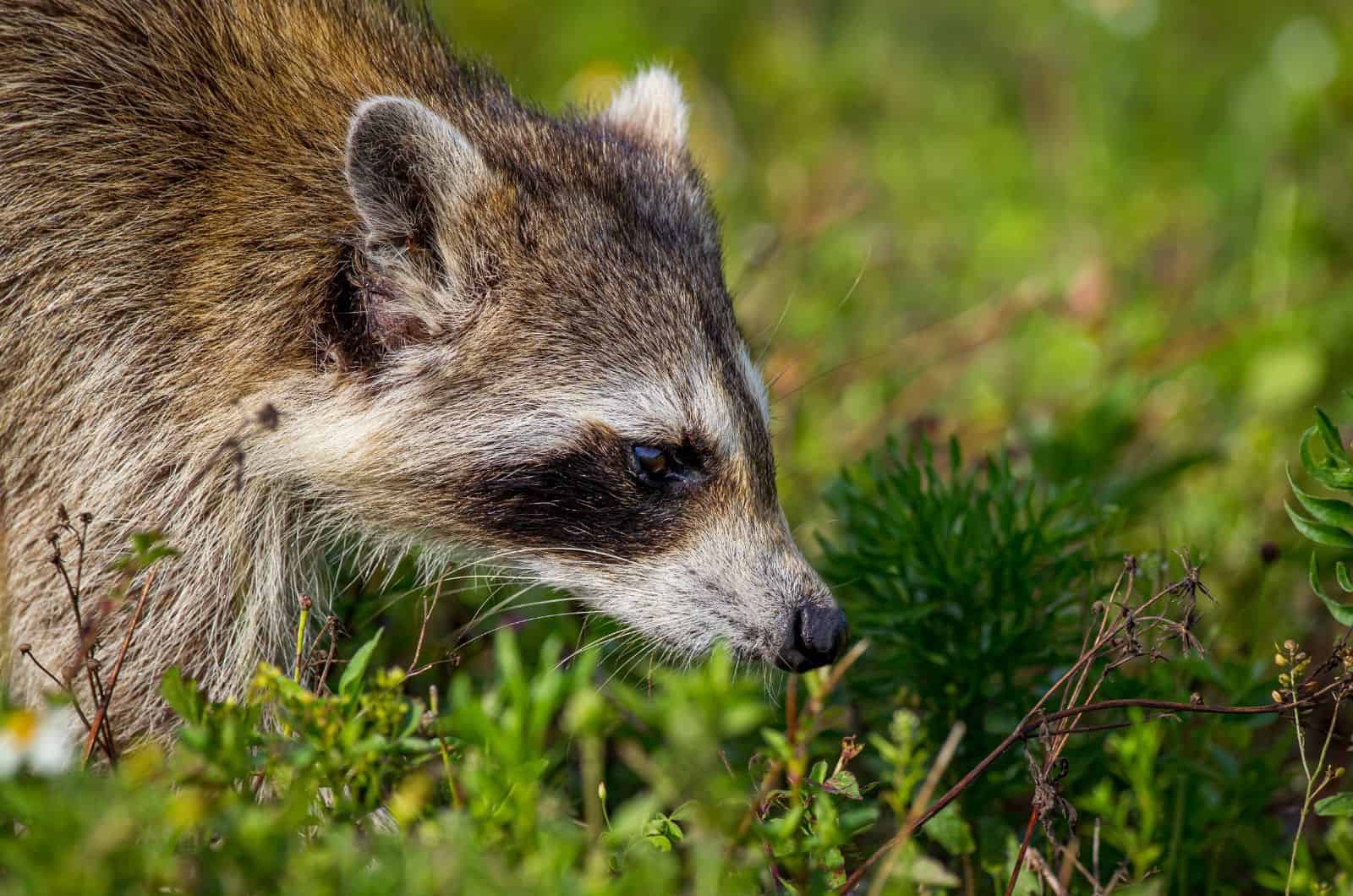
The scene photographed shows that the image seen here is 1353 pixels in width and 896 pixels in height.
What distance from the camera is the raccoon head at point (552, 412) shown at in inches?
149

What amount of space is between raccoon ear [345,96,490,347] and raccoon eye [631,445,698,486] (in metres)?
0.72

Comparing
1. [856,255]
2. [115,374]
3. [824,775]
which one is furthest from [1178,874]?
[856,255]

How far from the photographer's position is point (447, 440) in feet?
12.5

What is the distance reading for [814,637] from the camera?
3701mm

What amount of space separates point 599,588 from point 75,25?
7.87 ft

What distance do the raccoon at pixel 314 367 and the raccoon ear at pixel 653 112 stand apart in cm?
102

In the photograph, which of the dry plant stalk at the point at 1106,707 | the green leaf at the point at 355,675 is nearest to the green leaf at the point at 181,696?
the green leaf at the point at 355,675

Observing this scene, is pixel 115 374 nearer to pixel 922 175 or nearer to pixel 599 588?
pixel 599 588

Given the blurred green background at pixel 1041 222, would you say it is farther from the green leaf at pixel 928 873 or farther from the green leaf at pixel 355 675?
the green leaf at pixel 355 675

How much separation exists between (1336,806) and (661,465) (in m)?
1.98

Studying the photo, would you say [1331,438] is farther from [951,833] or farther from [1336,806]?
[951,833]

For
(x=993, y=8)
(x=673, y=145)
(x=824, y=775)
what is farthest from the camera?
(x=993, y=8)

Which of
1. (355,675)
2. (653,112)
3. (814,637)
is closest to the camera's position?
(355,675)

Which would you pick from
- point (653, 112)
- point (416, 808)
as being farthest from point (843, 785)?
point (653, 112)
